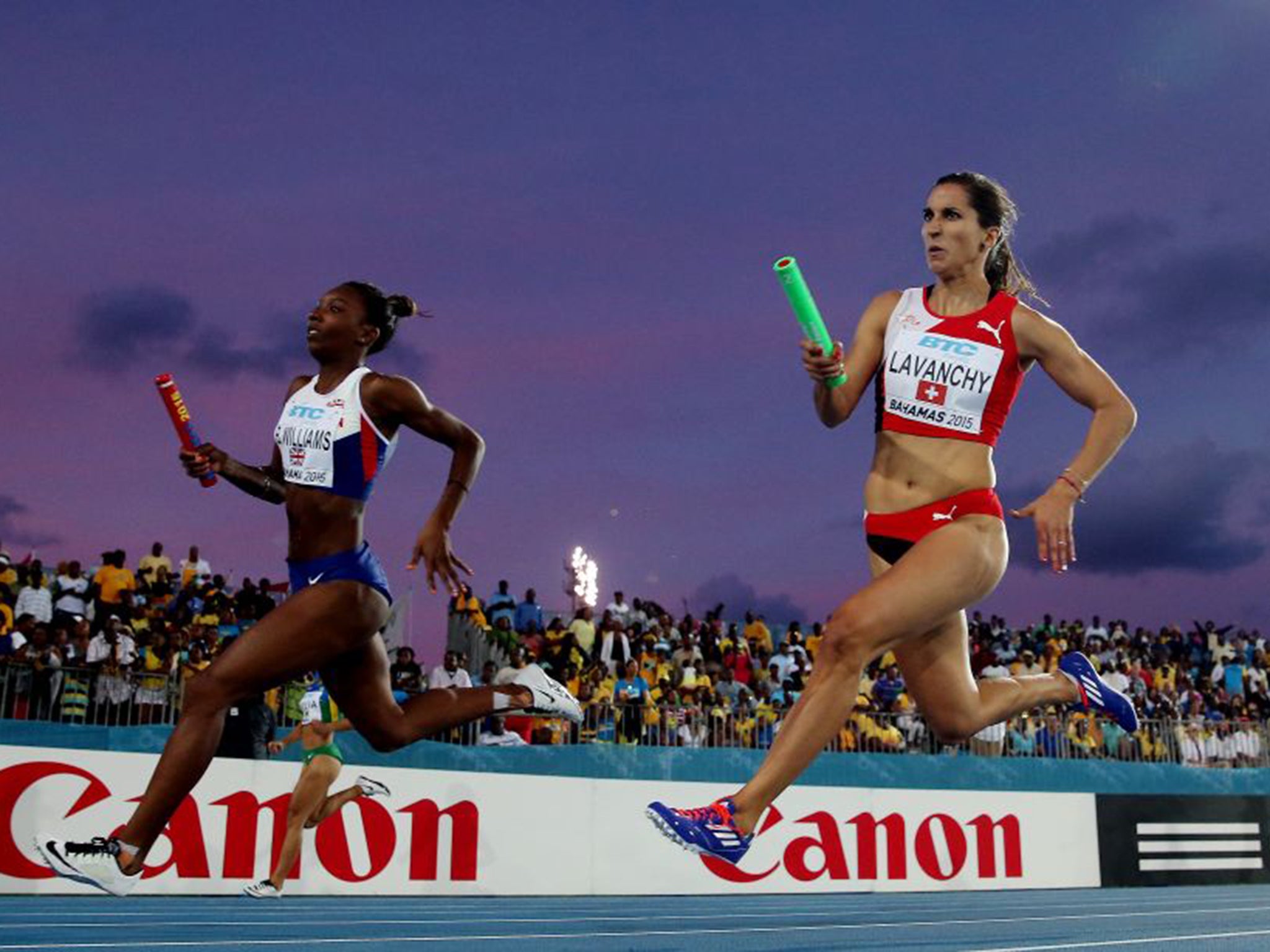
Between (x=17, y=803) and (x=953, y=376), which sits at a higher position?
(x=953, y=376)

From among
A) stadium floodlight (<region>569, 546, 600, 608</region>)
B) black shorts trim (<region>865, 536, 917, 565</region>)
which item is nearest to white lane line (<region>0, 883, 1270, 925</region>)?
black shorts trim (<region>865, 536, 917, 565</region>)

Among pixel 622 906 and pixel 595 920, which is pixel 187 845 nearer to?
pixel 622 906

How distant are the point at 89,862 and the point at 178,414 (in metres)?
1.96

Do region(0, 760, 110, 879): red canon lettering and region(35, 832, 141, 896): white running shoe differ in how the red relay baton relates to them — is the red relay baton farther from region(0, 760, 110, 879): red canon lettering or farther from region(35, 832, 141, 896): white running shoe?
region(0, 760, 110, 879): red canon lettering

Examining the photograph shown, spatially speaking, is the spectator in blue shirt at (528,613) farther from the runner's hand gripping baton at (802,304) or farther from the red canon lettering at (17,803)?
the runner's hand gripping baton at (802,304)

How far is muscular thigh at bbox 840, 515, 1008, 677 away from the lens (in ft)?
15.2

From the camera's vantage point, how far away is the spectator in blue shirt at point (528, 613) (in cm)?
2008

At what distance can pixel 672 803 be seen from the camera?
13.4m

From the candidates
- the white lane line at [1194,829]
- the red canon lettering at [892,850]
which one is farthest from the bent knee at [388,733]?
the white lane line at [1194,829]

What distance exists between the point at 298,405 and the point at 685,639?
14.8m

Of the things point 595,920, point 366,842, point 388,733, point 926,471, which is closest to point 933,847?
point 366,842

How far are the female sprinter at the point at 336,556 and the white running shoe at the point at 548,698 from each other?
18 cm

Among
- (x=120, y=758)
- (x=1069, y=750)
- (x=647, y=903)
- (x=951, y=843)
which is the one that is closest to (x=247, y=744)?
(x=120, y=758)

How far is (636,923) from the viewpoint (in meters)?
8.20
